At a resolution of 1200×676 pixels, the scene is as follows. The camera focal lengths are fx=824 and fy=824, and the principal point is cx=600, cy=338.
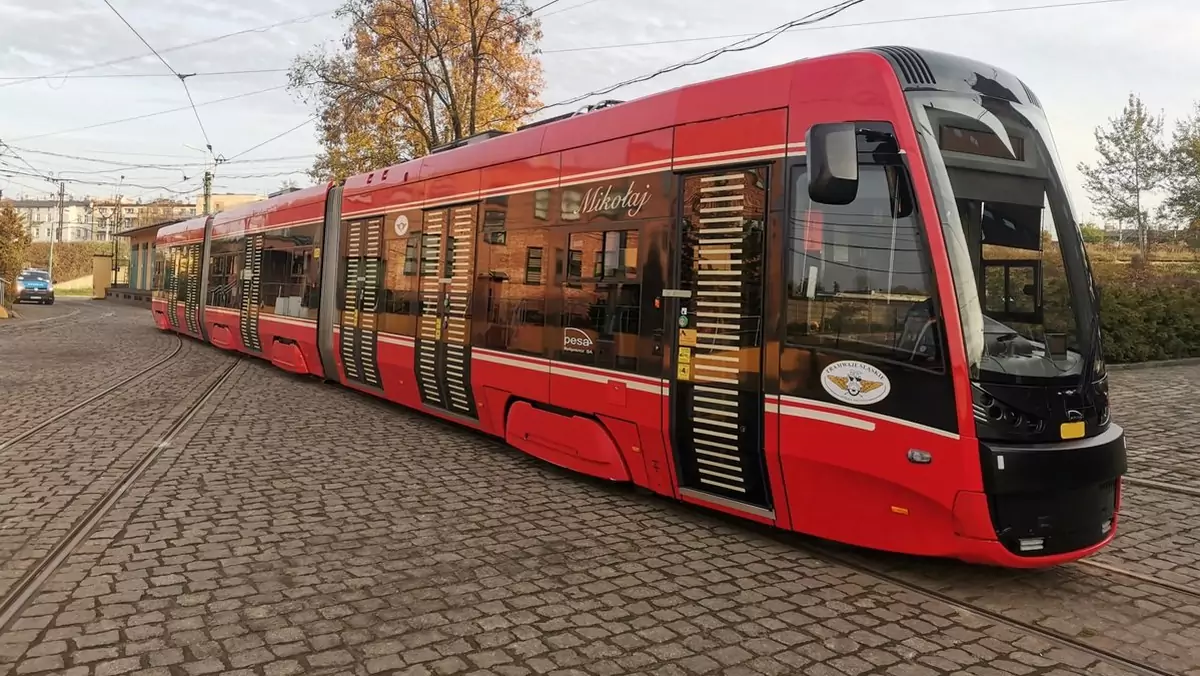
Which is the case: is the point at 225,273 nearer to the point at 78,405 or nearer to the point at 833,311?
the point at 78,405

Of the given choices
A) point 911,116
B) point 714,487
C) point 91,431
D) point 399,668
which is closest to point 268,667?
point 399,668

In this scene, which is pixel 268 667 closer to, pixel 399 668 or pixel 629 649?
pixel 399 668

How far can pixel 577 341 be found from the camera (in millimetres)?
6871

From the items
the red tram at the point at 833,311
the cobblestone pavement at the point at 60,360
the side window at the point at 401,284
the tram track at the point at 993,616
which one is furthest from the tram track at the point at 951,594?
the cobblestone pavement at the point at 60,360

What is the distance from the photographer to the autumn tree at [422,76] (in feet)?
85.7

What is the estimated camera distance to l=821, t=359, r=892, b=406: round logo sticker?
15.6 feet

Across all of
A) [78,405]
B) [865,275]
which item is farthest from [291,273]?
[865,275]

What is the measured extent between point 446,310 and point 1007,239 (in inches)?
232

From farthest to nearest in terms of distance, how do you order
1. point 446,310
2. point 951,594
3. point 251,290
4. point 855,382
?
point 251,290, point 446,310, point 855,382, point 951,594

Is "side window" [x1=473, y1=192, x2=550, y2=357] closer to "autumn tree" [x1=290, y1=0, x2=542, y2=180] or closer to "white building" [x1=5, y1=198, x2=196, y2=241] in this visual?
"autumn tree" [x1=290, y1=0, x2=542, y2=180]

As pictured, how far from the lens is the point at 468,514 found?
20.0 feet

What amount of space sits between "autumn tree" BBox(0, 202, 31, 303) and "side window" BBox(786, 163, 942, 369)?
34411 millimetres

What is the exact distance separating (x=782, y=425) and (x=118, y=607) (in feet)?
12.5

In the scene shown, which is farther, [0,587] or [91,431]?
[91,431]
